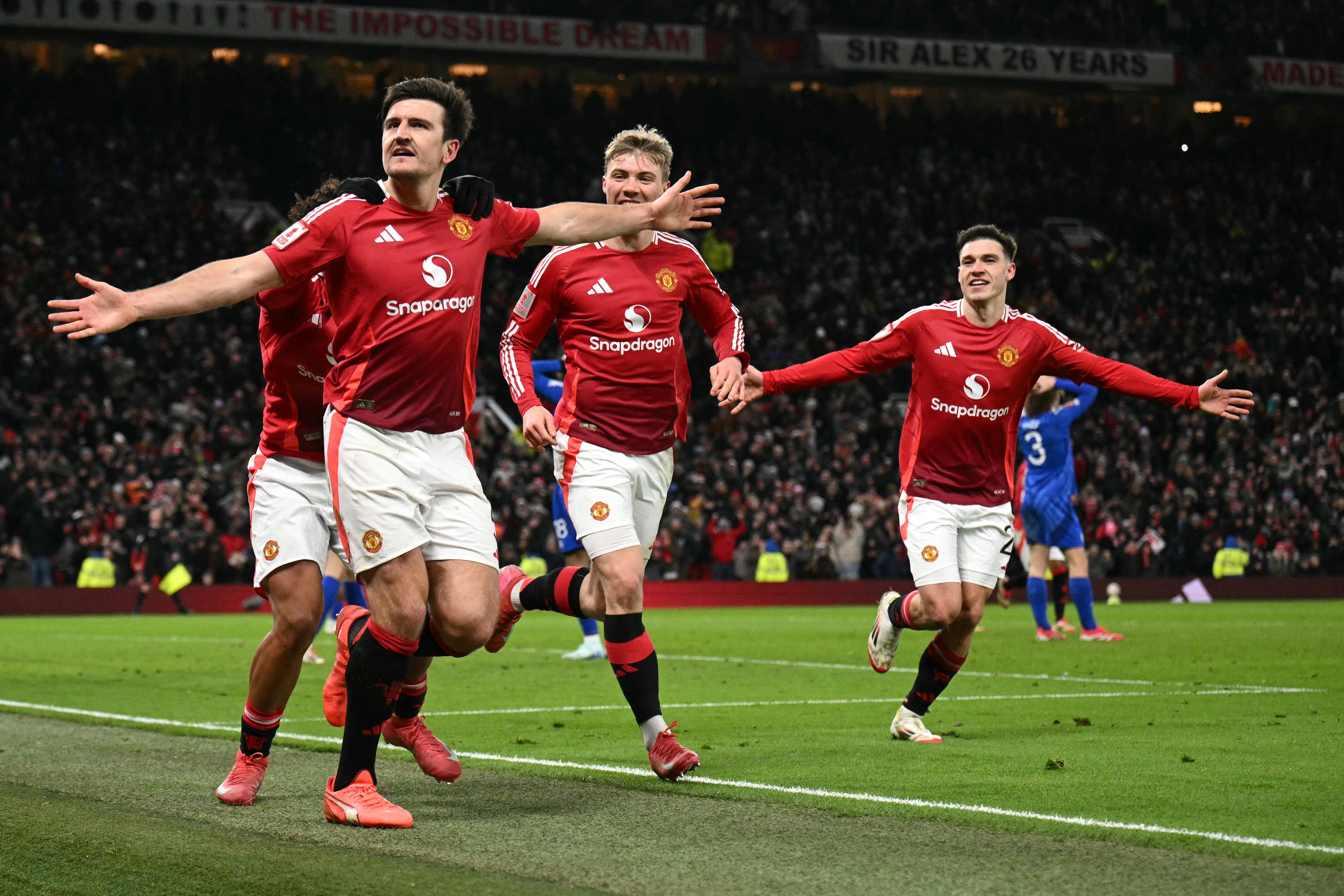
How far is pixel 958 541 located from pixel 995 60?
3547 cm

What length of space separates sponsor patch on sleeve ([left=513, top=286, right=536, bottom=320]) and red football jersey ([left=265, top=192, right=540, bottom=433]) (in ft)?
5.42

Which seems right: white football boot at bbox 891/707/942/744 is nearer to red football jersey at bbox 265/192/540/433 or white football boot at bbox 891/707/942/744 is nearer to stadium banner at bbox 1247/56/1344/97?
red football jersey at bbox 265/192/540/433

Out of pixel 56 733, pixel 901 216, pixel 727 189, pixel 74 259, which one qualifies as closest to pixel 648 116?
pixel 727 189

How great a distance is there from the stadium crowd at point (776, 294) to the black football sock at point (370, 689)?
18754 millimetres

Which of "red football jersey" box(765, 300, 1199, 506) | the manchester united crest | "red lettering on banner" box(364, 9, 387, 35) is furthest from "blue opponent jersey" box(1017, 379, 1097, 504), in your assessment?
"red lettering on banner" box(364, 9, 387, 35)

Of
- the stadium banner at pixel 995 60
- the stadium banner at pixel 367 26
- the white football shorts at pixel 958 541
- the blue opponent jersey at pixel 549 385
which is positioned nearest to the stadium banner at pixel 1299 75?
Result: the stadium banner at pixel 995 60

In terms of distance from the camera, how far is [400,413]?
535 centimetres

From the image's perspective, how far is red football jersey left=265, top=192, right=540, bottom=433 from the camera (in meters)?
5.32

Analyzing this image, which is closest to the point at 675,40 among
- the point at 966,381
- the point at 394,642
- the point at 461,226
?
the point at 966,381

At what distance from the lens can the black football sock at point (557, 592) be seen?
24.2 ft

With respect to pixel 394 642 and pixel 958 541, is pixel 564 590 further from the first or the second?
pixel 394 642

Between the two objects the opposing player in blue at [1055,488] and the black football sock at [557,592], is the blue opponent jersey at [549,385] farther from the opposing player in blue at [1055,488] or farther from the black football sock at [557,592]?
the opposing player in blue at [1055,488]

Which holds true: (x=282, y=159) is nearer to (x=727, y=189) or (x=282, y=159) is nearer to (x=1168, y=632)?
(x=727, y=189)

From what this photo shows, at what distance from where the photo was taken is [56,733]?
7988mm
